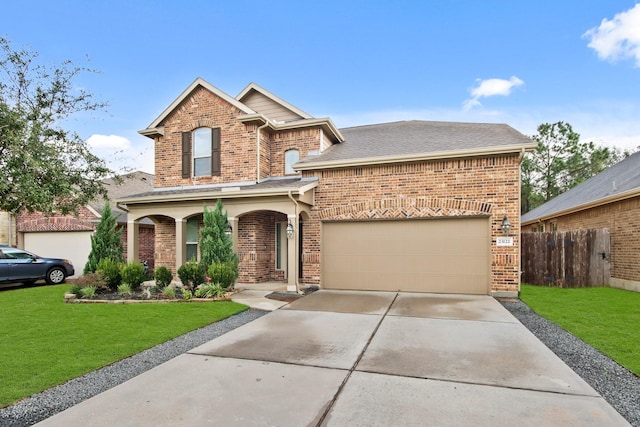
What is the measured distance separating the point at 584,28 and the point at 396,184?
9219 millimetres

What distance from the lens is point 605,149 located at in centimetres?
2820

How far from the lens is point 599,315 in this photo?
22.8 ft

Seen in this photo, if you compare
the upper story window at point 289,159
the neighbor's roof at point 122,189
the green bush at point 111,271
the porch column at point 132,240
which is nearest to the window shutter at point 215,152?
the upper story window at point 289,159

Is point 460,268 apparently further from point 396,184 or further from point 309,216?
point 309,216

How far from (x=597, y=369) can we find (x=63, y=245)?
56.7 feet

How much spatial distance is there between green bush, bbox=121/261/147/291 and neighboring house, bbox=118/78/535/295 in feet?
4.15

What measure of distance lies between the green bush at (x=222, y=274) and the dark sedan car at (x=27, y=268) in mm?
7022

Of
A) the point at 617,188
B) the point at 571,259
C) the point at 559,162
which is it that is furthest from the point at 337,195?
the point at 559,162

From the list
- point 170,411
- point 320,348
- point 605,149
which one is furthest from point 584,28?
point 605,149

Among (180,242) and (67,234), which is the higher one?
(67,234)

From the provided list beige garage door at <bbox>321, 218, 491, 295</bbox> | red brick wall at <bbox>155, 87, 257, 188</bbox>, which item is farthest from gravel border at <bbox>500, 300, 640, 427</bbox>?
red brick wall at <bbox>155, 87, 257, 188</bbox>

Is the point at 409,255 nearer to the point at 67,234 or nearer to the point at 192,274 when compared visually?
the point at 192,274

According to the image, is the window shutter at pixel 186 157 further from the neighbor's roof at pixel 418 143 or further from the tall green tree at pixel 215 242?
the neighbor's roof at pixel 418 143

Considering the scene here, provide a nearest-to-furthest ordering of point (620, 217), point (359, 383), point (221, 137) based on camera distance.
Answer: point (359, 383) → point (620, 217) → point (221, 137)
